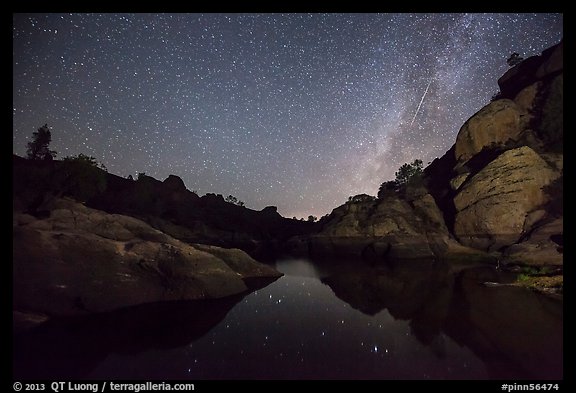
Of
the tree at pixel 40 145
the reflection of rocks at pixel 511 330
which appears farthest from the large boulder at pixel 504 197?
the tree at pixel 40 145

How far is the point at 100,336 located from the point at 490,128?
67.6 meters

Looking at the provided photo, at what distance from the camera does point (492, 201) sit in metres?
44.6

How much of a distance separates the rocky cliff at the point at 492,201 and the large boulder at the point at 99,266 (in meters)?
34.0

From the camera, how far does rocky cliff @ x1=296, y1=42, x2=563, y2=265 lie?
137 feet

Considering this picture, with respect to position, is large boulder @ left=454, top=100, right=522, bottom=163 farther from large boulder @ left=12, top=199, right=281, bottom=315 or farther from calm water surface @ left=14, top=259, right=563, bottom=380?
large boulder @ left=12, top=199, right=281, bottom=315

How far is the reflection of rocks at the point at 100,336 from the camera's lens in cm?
924

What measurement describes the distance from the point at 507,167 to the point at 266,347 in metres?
50.0

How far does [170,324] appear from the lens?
1375cm

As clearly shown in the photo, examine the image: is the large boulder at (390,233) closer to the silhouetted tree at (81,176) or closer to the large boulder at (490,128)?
the large boulder at (490,128)

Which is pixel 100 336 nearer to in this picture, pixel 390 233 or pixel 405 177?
pixel 390 233

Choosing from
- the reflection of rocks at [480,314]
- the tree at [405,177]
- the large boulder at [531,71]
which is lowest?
the reflection of rocks at [480,314]

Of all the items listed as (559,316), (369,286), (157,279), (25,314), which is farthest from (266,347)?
(369,286)

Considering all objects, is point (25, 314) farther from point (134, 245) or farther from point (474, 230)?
point (474, 230)
